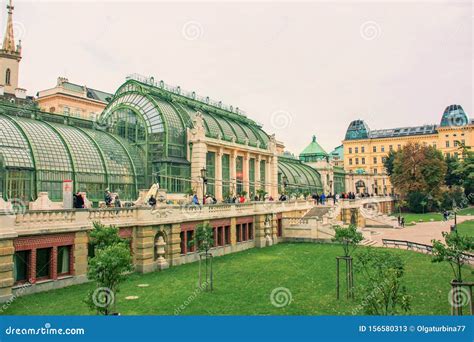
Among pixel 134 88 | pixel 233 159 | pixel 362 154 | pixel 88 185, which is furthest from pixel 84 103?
pixel 362 154

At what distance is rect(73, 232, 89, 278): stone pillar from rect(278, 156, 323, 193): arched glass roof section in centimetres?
4185

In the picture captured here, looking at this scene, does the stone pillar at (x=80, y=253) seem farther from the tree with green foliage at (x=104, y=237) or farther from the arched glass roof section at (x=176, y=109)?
the arched glass roof section at (x=176, y=109)

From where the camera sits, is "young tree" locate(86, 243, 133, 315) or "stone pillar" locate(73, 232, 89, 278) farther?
"stone pillar" locate(73, 232, 89, 278)

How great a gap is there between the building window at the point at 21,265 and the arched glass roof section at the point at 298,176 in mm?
44906

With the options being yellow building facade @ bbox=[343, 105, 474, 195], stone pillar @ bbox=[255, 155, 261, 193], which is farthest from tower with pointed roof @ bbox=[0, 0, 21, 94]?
yellow building facade @ bbox=[343, 105, 474, 195]

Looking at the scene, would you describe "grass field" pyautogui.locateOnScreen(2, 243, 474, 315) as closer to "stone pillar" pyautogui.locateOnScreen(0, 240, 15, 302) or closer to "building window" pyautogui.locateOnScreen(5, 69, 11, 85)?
"stone pillar" pyautogui.locateOnScreen(0, 240, 15, 302)

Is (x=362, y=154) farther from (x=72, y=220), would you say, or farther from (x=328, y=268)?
(x=72, y=220)

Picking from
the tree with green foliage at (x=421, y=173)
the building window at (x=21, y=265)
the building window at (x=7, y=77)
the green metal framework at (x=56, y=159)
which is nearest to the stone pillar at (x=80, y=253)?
the building window at (x=21, y=265)

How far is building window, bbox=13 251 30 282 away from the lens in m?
20.3

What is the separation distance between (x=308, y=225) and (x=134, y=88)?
24306 mm

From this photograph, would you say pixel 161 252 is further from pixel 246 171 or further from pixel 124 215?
pixel 246 171

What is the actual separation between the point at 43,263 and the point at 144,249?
21.2 ft

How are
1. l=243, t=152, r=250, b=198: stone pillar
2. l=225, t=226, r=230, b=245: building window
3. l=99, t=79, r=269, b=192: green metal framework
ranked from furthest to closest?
l=243, t=152, r=250, b=198: stone pillar < l=99, t=79, r=269, b=192: green metal framework < l=225, t=226, r=230, b=245: building window

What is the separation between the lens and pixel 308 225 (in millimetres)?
45250
